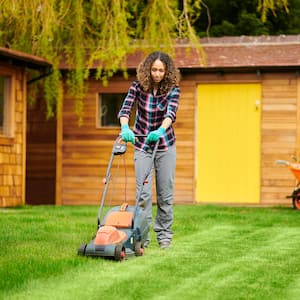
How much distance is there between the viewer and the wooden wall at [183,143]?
55.3ft

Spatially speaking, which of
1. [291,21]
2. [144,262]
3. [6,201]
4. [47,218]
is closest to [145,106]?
[144,262]

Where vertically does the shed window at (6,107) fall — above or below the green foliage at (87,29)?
below

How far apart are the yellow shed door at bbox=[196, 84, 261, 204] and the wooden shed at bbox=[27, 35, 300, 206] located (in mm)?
18

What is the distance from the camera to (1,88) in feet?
51.7

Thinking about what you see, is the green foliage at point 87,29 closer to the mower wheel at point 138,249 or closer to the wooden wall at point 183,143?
the wooden wall at point 183,143

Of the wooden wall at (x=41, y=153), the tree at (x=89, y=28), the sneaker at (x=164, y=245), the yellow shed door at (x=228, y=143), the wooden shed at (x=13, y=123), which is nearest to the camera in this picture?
the sneaker at (x=164, y=245)

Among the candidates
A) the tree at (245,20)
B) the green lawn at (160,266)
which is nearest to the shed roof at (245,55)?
the green lawn at (160,266)

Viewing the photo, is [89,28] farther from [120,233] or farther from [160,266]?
[160,266]

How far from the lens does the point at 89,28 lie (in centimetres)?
1463

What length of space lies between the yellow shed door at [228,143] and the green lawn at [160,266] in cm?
648

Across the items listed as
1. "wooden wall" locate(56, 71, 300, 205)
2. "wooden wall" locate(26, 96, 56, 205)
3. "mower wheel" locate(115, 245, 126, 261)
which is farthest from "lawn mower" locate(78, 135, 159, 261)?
"wooden wall" locate(26, 96, 56, 205)

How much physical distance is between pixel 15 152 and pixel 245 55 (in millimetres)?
4381

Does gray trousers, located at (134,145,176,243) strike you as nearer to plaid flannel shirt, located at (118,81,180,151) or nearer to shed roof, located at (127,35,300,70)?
plaid flannel shirt, located at (118,81,180,151)

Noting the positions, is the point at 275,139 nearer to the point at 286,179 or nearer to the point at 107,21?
the point at 286,179
